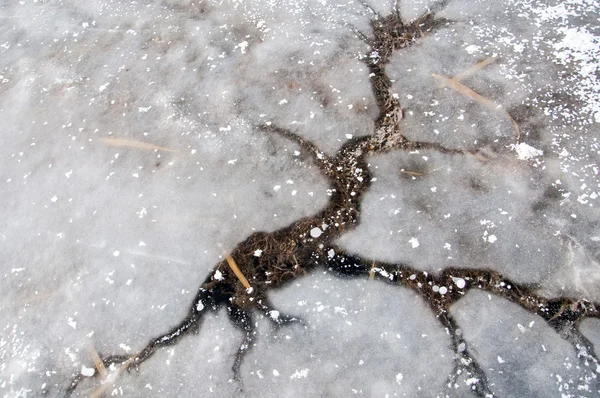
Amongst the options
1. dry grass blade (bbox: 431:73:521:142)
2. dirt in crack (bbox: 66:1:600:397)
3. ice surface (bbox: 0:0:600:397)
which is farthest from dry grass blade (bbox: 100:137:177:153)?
dry grass blade (bbox: 431:73:521:142)

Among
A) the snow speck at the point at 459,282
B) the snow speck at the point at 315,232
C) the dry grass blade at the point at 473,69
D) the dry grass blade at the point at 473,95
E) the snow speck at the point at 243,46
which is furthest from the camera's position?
the snow speck at the point at 243,46

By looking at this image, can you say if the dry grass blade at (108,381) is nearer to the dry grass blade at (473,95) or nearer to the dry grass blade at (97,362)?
the dry grass blade at (97,362)

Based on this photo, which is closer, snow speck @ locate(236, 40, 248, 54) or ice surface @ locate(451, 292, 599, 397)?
ice surface @ locate(451, 292, 599, 397)

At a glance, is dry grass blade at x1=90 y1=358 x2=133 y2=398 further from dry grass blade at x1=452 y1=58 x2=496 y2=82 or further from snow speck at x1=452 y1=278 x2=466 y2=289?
dry grass blade at x1=452 y1=58 x2=496 y2=82

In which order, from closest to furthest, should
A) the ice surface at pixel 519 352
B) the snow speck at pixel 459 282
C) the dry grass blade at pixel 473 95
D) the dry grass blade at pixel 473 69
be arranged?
the ice surface at pixel 519 352 → the snow speck at pixel 459 282 → the dry grass blade at pixel 473 95 → the dry grass blade at pixel 473 69

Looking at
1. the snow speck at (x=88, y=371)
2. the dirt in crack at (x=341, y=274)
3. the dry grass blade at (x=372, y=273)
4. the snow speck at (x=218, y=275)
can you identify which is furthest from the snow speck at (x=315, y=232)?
the snow speck at (x=88, y=371)

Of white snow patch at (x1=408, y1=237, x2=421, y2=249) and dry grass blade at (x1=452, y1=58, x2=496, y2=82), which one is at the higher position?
dry grass blade at (x1=452, y1=58, x2=496, y2=82)

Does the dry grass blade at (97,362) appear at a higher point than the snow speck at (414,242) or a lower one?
lower
